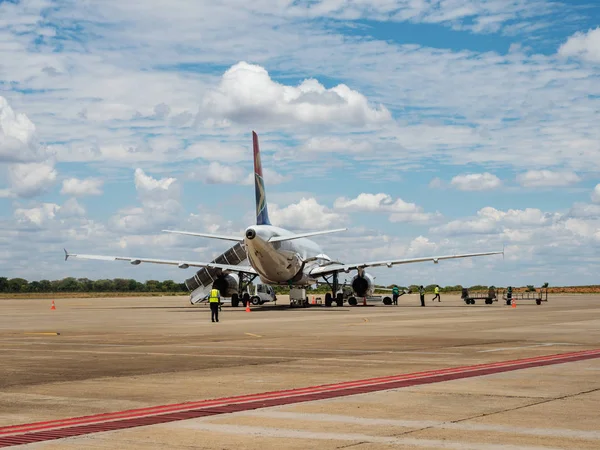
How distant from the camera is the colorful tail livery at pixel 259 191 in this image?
65.7m

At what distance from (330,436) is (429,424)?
149 cm

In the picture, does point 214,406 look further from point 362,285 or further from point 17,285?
point 17,285

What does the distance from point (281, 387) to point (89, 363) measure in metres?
6.79

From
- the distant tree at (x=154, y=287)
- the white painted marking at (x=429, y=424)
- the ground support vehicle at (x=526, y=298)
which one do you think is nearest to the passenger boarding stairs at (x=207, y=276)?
the ground support vehicle at (x=526, y=298)

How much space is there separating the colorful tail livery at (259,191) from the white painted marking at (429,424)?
5354cm

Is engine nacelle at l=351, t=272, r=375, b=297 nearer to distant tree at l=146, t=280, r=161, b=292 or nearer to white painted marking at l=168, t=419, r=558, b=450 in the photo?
white painted marking at l=168, t=419, r=558, b=450

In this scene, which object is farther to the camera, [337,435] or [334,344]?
[334,344]

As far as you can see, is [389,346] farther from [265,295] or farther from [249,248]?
[265,295]

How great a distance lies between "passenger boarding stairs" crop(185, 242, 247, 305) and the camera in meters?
74.5

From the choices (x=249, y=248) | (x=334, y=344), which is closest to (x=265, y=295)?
(x=249, y=248)

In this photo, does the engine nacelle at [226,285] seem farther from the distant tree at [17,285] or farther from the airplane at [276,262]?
the distant tree at [17,285]

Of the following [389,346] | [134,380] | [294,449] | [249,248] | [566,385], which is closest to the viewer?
[294,449]

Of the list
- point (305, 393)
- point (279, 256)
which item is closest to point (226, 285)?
point (279, 256)

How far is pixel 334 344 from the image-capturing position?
85.5 ft
